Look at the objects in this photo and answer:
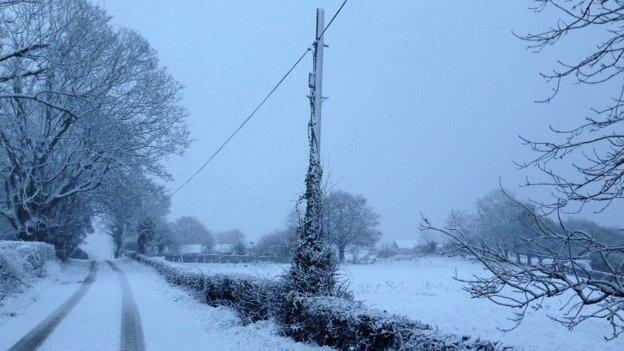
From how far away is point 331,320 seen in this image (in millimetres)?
7914

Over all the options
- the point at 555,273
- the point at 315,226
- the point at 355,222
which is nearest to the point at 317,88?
the point at 315,226

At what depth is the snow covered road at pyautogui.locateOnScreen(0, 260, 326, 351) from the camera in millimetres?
9312

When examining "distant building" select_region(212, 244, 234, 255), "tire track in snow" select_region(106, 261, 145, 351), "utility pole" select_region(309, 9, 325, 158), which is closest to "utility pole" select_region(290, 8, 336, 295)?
"utility pole" select_region(309, 9, 325, 158)

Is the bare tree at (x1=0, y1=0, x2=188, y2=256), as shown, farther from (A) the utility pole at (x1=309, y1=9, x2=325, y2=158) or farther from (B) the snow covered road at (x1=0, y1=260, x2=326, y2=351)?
(A) the utility pole at (x1=309, y1=9, x2=325, y2=158)

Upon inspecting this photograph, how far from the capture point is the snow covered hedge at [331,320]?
18.5 feet

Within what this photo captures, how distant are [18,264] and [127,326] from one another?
32.6ft

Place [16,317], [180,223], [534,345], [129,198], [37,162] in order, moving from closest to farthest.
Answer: [534,345] < [16,317] < [37,162] < [129,198] < [180,223]

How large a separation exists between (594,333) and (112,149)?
75.8 feet

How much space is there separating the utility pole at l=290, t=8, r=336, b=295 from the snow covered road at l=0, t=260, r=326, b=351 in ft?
4.37

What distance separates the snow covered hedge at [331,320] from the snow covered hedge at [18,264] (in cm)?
756

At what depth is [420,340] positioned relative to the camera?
5.72m

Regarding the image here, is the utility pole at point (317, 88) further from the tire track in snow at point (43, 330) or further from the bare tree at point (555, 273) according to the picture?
the bare tree at point (555, 273)

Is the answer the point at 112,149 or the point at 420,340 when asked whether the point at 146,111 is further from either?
the point at 420,340

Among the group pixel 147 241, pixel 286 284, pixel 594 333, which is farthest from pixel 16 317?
pixel 147 241
